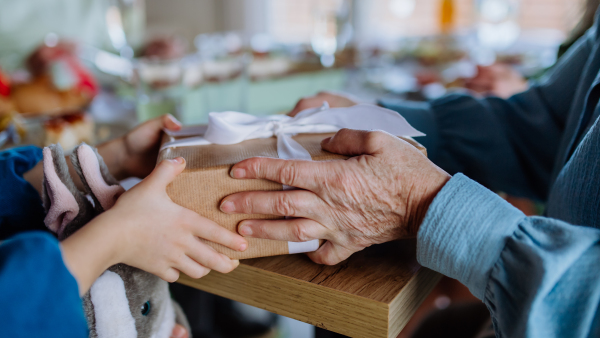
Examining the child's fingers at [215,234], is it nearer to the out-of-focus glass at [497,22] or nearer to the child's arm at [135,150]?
the child's arm at [135,150]

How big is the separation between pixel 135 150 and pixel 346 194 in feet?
1.00

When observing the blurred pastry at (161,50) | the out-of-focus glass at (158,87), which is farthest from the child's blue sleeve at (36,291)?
the blurred pastry at (161,50)

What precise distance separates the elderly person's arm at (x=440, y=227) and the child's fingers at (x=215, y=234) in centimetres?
2

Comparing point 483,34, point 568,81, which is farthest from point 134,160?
point 483,34

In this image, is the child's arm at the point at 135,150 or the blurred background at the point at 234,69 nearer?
the child's arm at the point at 135,150

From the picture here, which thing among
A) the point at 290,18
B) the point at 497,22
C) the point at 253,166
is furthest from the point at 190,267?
the point at 290,18

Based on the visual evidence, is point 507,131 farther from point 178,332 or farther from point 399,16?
point 399,16

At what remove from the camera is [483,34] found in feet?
7.20

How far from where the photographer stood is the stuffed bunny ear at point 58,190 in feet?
1.26

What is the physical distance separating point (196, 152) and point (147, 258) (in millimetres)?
112

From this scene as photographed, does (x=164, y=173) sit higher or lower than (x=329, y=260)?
higher

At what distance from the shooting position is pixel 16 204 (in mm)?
470

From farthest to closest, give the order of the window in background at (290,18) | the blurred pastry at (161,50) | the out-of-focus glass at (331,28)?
the window in background at (290,18), the blurred pastry at (161,50), the out-of-focus glass at (331,28)

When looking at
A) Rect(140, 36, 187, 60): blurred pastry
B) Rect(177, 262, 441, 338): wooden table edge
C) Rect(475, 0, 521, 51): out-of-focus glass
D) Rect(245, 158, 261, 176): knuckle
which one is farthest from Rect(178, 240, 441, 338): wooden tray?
Rect(475, 0, 521, 51): out-of-focus glass
